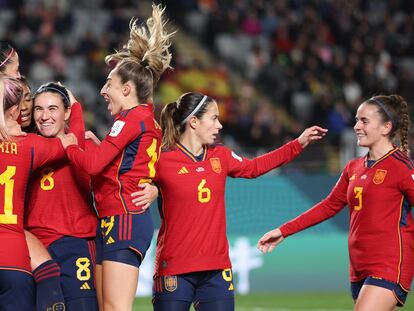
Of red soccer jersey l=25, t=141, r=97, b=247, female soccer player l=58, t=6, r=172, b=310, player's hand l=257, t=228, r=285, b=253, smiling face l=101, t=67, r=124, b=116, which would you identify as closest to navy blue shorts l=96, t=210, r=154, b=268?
female soccer player l=58, t=6, r=172, b=310

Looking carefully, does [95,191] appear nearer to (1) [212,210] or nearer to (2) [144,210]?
(2) [144,210]

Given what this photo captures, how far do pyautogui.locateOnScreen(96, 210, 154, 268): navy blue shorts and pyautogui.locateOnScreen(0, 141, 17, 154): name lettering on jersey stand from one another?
0.88 m

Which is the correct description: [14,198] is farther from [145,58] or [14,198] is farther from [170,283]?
[145,58]

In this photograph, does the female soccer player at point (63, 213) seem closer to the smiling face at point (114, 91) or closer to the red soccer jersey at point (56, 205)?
the red soccer jersey at point (56, 205)

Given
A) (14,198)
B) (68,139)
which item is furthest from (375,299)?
(14,198)

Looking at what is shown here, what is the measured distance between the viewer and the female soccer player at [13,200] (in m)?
6.43

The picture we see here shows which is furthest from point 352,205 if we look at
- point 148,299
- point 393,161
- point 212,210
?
point 148,299

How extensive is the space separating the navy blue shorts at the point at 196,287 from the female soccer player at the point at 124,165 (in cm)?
31

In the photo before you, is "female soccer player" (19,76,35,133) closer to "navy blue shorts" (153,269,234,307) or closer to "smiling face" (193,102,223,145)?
"smiling face" (193,102,223,145)

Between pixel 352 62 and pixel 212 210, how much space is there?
14.2m

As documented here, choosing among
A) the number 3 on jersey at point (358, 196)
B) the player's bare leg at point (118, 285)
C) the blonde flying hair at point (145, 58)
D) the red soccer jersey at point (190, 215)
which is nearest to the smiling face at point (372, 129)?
the number 3 on jersey at point (358, 196)

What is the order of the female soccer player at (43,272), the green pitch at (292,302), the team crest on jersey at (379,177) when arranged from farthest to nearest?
1. the green pitch at (292,302)
2. the team crest on jersey at (379,177)
3. the female soccer player at (43,272)

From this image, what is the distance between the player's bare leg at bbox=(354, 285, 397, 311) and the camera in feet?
23.5

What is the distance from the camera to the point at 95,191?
7.16m
